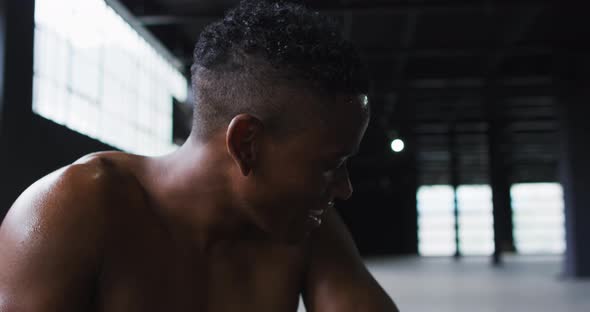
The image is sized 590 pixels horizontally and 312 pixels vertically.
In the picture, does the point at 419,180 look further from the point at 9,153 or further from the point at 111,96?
the point at 9,153

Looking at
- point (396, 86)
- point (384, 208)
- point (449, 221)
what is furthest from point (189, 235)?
point (449, 221)

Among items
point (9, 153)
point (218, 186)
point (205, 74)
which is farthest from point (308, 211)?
point (9, 153)

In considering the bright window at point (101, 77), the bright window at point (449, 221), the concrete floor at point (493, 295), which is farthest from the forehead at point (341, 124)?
the bright window at point (449, 221)

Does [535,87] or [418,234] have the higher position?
[535,87]

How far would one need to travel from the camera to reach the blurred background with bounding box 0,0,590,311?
6.39 meters

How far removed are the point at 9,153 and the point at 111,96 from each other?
2490 millimetres

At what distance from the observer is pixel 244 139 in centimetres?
79

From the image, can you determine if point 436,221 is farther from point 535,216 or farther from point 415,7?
point 415,7

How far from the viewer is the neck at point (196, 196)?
823mm

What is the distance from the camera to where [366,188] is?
20969 millimetres

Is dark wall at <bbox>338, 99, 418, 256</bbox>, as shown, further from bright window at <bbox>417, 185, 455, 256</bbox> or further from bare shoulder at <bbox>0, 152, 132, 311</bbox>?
bare shoulder at <bbox>0, 152, 132, 311</bbox>

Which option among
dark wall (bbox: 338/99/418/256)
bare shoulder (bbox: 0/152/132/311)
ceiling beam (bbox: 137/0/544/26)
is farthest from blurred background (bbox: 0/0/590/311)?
bare shoulder (bbox: 0/152/132/311)

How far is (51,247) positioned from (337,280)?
39 cm

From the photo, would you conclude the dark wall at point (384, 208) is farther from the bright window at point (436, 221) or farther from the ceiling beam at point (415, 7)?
the ceiling beam at point (415, 7)
